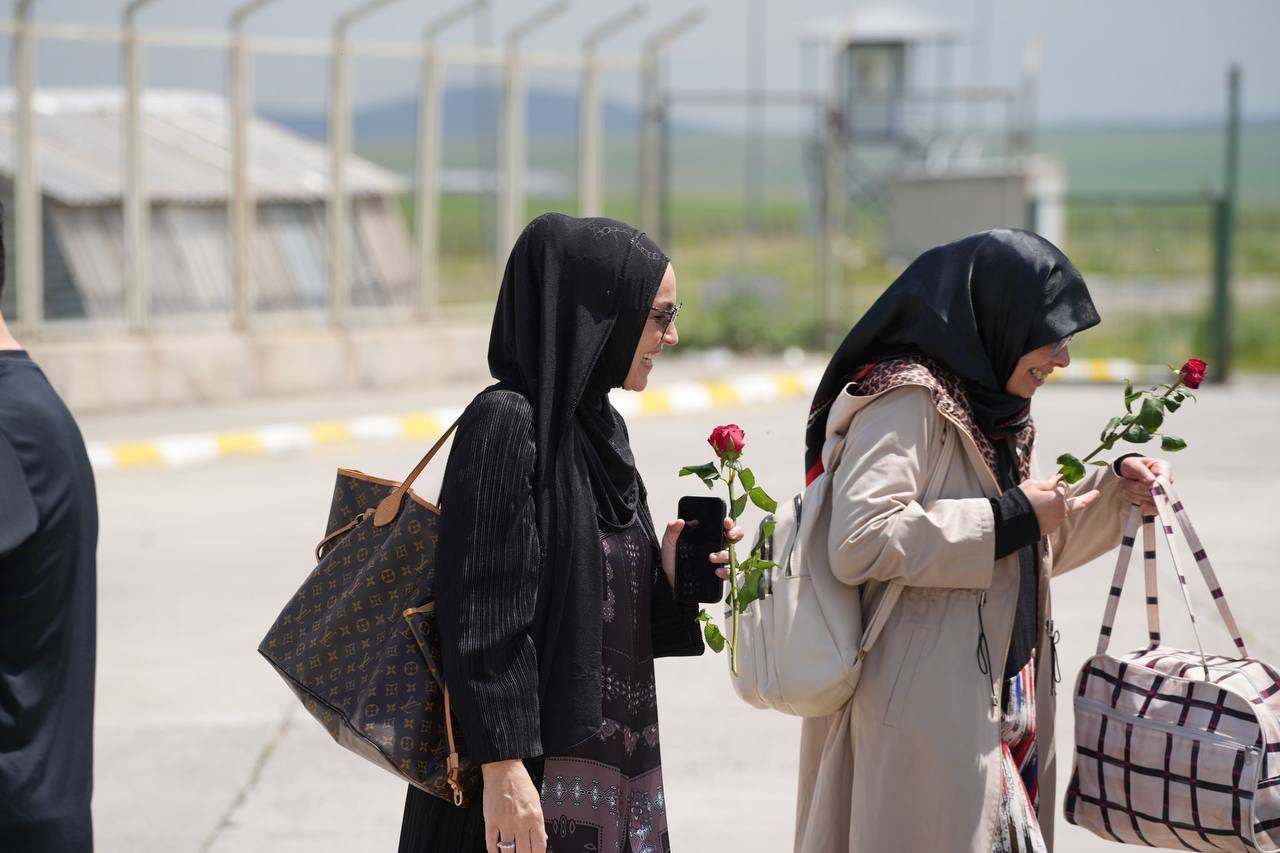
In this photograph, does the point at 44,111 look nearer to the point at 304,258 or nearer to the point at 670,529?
the point at 304,258

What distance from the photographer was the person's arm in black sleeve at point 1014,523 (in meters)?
3.17

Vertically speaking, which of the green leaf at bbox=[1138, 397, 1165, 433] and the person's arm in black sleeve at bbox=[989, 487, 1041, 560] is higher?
the green leaf at bbox=[1138, 397, 1165, 433]

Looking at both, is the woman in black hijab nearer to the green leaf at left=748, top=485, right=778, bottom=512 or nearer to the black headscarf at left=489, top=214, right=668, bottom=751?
the black headscarf at left=489, top=214, right=668, bottom=751

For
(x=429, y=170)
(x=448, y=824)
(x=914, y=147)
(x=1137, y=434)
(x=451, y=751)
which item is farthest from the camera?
(x=914, y=147)

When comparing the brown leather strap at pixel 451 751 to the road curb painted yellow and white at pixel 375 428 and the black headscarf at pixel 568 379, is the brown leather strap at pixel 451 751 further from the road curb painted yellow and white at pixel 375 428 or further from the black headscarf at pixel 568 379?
the road curb painted yellow and white at pixel 375 428

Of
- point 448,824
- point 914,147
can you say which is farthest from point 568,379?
point 914,147

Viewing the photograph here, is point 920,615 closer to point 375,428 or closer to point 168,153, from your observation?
point 375,428

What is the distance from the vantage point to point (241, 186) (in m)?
14.1

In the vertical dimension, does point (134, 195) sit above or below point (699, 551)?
above

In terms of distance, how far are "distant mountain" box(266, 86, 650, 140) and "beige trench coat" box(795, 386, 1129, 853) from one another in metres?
12.1

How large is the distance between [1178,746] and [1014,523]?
511mm

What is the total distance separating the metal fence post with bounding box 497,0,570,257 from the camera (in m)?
15.9

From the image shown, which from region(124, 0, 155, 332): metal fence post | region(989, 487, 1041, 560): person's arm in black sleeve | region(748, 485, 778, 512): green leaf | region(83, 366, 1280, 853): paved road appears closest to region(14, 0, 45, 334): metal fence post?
region(124, 0, 155, 332): metal fence post

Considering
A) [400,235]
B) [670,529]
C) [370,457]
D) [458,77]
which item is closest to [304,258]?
[400,235]
